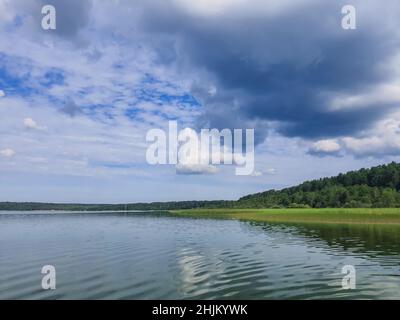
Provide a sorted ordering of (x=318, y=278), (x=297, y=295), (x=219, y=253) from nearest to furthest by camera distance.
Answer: (x=297, y=295) < (x=318, y=278) < (x=219, y=253)

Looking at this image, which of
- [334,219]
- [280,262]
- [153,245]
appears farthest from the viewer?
[334,219]

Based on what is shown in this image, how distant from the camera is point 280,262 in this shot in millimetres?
36094

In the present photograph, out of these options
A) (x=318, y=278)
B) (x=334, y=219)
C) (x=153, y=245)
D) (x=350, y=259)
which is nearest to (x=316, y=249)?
(x=350, y=259)

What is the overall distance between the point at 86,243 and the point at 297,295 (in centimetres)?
3687

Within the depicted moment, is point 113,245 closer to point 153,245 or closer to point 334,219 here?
point 153,245

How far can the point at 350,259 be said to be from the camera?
3753 cm

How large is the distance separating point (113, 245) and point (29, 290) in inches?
981

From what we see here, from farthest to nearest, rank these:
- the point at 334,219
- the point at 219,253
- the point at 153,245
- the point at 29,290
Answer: the point at 334,219, the point at 153,245, the point at 219,253, the point at 29,290

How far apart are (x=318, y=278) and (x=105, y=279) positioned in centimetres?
1575

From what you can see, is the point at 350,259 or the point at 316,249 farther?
the point at 316,249

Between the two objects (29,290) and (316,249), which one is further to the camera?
(316,249)
